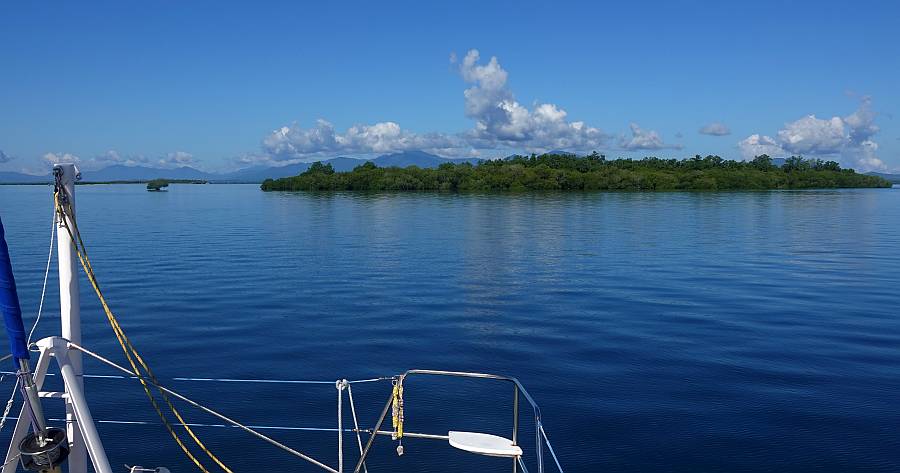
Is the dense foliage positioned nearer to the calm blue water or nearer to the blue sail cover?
the calm blue water

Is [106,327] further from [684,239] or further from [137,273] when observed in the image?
[684,239]

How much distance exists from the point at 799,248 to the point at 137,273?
141 ft

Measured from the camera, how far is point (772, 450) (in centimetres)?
1377

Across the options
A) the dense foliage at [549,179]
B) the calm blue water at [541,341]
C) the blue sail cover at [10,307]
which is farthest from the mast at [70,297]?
the dense foliage at [549,179]

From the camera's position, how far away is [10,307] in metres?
7.17

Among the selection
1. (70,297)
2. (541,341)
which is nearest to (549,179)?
(541,341)

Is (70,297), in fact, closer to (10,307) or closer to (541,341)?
(10,307)

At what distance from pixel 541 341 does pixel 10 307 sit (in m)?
17.3

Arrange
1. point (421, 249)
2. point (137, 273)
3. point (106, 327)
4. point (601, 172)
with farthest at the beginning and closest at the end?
point (601, 172)
point (421, 249)
point (137, 273)
point (106, 327)

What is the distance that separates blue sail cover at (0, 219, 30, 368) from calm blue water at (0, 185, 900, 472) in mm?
6424

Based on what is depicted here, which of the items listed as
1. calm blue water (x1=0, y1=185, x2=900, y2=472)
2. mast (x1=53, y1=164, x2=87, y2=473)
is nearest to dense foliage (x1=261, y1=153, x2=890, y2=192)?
calm blue water (x1=0, y1=185, x2=900, y2=472)

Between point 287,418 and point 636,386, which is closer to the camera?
point 287,418

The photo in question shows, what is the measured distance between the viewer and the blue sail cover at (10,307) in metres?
6.98

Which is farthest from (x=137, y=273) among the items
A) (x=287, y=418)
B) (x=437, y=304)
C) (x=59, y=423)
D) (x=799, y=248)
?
(x=799, y=248)
